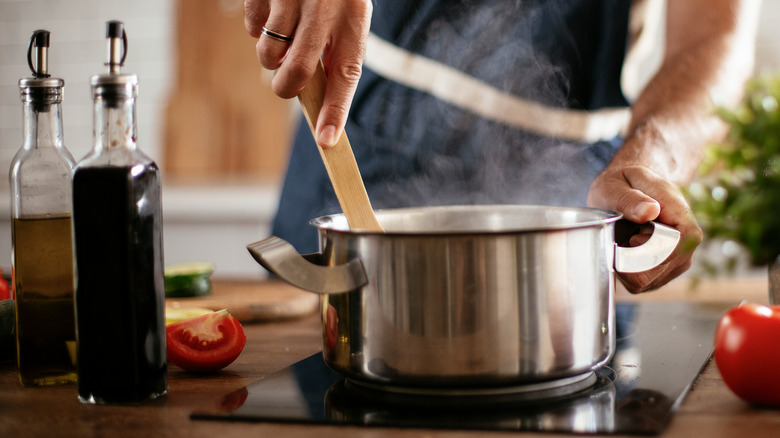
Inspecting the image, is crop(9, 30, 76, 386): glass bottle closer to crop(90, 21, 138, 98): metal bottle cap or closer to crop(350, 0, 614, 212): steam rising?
crop(90, 21, 138, 98): metal bottle cap

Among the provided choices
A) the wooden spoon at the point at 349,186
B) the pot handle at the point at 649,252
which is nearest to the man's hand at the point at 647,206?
the pot handle at the point at 649,252

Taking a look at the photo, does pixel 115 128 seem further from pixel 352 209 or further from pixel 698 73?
pixel 698 73

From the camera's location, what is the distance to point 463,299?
608 mm

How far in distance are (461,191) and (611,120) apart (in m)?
0.28

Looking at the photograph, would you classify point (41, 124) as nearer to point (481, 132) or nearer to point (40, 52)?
point (40, 52)

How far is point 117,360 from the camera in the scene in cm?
64

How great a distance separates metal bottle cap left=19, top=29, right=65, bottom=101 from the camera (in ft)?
2.35

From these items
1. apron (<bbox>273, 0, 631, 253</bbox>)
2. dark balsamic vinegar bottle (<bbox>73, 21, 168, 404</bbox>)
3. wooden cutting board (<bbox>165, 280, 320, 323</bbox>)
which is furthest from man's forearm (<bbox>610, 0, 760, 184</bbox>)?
dark balsamic vinegar bottle (<bbox>73, 21, 168, 404</bbox>)

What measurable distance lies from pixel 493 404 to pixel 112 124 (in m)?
0.38

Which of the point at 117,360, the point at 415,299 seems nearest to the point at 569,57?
the point at 415,299

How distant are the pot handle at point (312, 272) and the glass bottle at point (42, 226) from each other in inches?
8.4

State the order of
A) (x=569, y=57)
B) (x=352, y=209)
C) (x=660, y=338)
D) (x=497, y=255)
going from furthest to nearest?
1. (x=569, y=57)
2. (x=660, y=338)
3. (x=352, y=209)
4. (x=497, y=255)

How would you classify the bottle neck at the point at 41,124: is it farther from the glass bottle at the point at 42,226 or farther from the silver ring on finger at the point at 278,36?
the silver ring on finger at the point at 278,36

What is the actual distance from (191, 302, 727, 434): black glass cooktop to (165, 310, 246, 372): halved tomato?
67 millimetres
